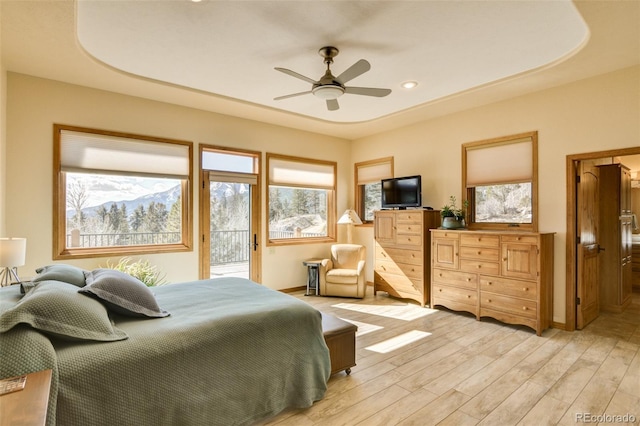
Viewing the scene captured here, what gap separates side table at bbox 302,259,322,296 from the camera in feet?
18.0

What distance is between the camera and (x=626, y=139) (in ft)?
11.3

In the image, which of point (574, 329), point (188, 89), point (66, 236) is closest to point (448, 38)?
point (188, 89)

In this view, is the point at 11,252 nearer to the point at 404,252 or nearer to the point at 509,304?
the point at 404,252

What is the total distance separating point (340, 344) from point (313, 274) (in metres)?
2.95

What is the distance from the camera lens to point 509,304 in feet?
12.8

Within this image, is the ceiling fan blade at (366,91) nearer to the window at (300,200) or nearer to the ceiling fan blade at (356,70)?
the ceiling fan blade at (356,70)

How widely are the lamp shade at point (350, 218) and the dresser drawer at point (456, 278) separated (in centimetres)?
177

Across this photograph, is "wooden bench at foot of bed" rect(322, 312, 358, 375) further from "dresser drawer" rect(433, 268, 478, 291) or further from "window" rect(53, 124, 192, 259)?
"window" rect(53, 124, 192, 259)

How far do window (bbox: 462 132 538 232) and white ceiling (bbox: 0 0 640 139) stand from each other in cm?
66

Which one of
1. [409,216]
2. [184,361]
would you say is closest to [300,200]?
[409,216]

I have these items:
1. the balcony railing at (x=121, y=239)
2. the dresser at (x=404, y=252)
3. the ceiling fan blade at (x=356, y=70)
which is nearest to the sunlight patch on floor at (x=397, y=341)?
the dresser at (x=404, y=252)

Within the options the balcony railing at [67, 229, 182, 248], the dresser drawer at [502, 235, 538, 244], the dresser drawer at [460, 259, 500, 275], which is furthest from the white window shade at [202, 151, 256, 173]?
the dresser drawer at [502, 235, 538, 244]

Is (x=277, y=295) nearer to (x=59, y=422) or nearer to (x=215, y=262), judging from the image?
(x=59, y=422)

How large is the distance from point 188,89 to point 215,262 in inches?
98.3
